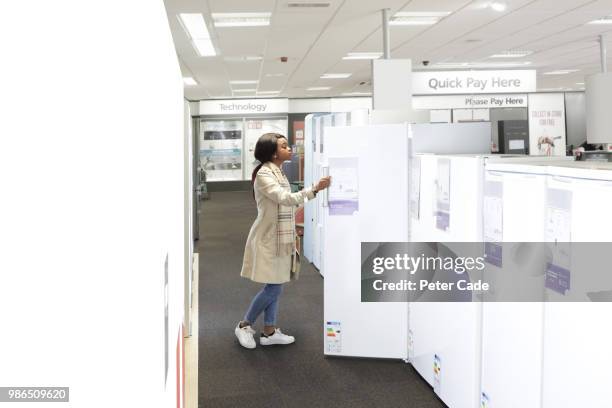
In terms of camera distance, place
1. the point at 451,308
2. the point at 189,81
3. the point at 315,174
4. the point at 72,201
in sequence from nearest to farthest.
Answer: the point at 72,201
the point at 451,308
the point at 315,174
the point at 189,81

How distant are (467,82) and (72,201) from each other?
29.8ft

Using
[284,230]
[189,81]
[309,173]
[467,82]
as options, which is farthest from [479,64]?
[284,230]

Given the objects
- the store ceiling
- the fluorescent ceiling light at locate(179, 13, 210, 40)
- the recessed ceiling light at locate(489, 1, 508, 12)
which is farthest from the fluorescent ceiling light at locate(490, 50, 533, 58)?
the fluorescent ceiling light at locate(179, 13, 210, 40)

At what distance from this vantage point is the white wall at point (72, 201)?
0.27 metres

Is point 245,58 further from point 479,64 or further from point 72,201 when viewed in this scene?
point 72,201

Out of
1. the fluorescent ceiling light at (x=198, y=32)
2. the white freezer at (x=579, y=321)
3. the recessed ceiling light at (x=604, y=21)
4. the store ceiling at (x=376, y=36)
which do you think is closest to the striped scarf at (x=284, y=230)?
the white freezer at (x=579, y=321)

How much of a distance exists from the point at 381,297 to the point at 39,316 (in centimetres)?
351

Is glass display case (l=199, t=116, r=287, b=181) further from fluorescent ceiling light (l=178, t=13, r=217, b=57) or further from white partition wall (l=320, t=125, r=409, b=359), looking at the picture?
white partition wall (l=320, t=125, r=409, b=359)

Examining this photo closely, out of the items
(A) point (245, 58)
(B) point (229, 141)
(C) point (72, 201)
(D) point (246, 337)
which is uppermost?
(A) point (245, 58)

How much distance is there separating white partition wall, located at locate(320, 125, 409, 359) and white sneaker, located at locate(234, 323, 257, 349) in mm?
585

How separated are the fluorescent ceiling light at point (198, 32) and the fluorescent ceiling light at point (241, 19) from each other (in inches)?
7.6

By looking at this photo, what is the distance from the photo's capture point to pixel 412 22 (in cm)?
699

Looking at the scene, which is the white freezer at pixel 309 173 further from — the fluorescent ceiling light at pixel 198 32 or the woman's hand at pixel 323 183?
the woman's hand at pixel 323 183

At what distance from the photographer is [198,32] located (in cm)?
729
